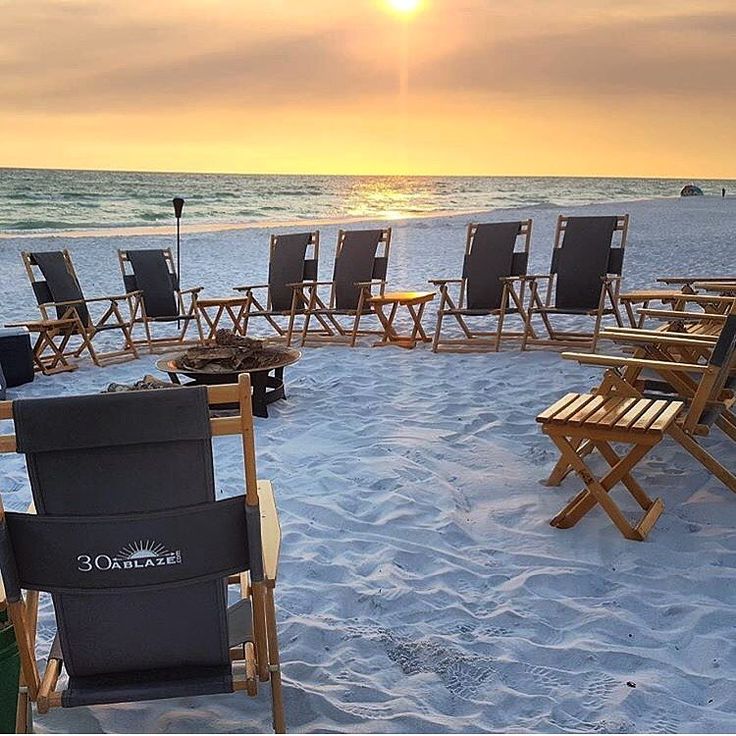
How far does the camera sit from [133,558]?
5.41 ft

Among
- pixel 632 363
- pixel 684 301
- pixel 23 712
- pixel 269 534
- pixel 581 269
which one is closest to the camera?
pixel 23 712

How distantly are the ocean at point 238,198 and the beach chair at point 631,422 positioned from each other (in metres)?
21.3

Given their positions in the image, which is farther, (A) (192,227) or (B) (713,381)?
(A) (192,227)

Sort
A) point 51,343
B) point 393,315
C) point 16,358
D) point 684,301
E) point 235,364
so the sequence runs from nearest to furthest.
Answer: point 235,364 < point 684,301 < point 16,358 < point 51,343 < point 393,315

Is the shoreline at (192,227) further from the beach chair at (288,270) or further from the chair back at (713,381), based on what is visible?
the chair back at (713,381)

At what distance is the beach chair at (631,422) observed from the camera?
2977 mm

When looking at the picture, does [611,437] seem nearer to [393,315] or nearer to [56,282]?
[393,315]

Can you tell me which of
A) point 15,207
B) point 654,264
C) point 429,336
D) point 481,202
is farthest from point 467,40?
point 481,202

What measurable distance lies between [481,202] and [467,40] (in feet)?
81.2

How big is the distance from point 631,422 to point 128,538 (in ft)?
6.41

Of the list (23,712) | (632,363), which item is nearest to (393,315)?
(632,363)

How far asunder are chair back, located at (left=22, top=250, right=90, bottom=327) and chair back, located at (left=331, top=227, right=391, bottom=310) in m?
2.14

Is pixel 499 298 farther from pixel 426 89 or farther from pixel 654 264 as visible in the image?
pixel 426 89

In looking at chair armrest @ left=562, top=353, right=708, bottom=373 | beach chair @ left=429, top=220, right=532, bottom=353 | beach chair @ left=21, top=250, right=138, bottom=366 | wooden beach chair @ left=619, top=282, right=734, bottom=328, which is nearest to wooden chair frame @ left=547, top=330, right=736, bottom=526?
chair armrest @ left=562, top=353, right=708, bottom=373
